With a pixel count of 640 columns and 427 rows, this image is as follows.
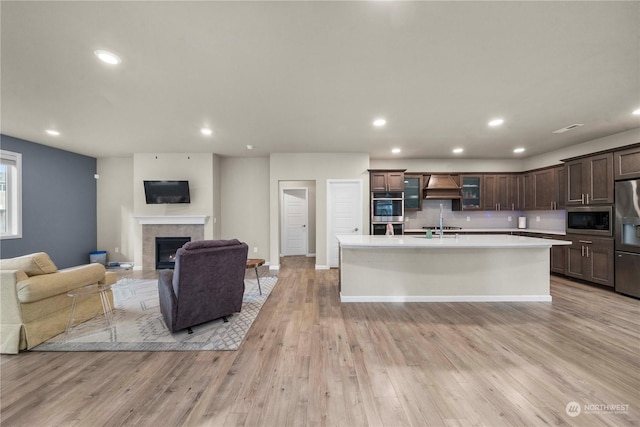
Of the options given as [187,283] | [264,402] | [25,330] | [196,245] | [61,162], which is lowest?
[264,402]

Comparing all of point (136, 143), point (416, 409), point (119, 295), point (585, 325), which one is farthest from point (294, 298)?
point (136, 143)

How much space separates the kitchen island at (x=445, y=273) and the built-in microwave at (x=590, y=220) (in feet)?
4.82

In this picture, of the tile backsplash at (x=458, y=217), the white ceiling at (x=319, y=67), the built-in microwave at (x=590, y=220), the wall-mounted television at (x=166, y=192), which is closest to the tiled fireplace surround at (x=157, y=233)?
the wall-mounted television at (x=166, y=192)

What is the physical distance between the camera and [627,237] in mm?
3869

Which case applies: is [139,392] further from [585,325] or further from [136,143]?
[136,143]

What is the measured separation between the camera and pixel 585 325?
290 cm

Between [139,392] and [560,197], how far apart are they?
7283mm

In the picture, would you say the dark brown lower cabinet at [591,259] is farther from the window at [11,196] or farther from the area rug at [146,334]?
the window at [11,196]

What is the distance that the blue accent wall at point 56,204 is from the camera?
4.83 metres

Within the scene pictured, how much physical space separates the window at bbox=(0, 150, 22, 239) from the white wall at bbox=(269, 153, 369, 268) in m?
4.59

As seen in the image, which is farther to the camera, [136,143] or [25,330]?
[136,143]

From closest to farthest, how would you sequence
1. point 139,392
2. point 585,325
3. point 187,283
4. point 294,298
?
1. point 139,392
2. point 187,283
3. point 585,325
4. point 294,298

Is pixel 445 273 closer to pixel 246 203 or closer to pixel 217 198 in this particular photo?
pixel 246 203

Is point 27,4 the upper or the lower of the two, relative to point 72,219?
upper
